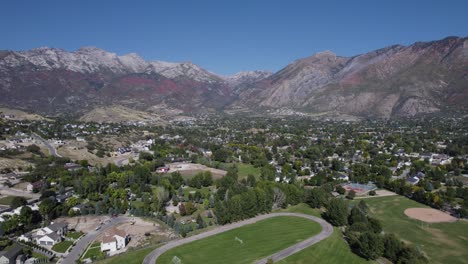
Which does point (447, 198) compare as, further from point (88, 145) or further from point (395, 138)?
point (88, 145)

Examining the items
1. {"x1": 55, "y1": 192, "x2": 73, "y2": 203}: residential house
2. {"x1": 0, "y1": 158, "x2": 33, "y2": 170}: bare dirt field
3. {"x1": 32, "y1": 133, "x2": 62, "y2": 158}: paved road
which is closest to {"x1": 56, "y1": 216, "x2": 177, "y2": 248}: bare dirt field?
{"x1": 55, "y1": 192, "x2": 73, "y2": 203}: residential house

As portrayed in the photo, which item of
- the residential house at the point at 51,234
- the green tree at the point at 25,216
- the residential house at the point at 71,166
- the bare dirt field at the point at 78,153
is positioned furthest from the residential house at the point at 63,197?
the bare dirt field at the point at 78,153

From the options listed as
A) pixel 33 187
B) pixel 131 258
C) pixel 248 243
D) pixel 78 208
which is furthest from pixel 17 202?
pixel 248 243

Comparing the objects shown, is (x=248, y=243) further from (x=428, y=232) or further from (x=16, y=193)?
(x=16, y=193)

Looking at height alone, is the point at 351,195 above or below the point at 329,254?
above

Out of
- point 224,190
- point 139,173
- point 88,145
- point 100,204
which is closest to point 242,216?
point 224,190

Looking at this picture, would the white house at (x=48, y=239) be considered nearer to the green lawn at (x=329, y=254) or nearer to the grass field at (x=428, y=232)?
the green lawn at (x=329, y=254)
